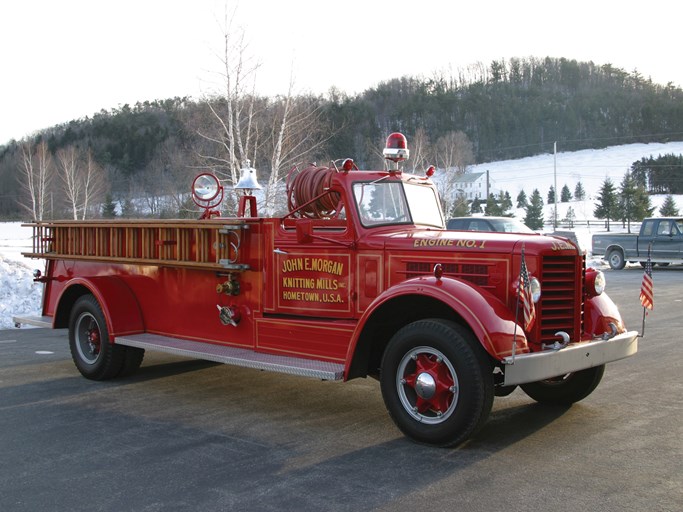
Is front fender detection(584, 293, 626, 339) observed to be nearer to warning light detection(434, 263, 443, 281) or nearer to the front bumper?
the front bumper

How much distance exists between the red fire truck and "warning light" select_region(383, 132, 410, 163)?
A: 14 millimetres

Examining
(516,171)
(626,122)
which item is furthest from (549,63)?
(516,171)

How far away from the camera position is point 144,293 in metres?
7.48

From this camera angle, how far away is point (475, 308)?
486 cm

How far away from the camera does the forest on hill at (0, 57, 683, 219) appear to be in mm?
20688

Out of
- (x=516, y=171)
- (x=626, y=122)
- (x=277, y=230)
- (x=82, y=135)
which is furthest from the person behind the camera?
(x=626, y=122)

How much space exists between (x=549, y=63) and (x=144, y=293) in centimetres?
12525

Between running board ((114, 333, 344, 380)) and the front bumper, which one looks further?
running board ((114, 333, 344, 380))

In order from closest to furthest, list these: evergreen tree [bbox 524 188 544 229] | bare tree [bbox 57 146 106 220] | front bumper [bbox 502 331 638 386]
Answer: front bumper [bbox 502 331 638 386]
bare tree [bbox 57 146 106 220]
evergreen tree [bbox 524 188 544 229]

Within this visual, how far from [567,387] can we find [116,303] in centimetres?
462

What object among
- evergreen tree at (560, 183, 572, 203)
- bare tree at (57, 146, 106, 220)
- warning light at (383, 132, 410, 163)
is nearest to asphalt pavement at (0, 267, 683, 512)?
warning light at (383, 132, 410, 163)

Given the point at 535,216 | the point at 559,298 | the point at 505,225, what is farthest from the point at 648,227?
the point at 535,216

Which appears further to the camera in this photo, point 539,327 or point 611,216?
point 611,216

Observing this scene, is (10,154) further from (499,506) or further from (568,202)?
(499,506)
